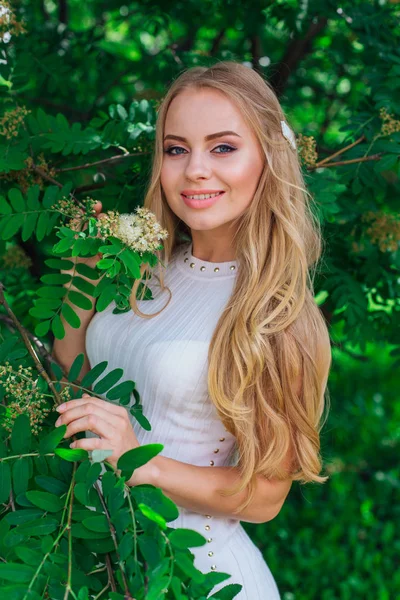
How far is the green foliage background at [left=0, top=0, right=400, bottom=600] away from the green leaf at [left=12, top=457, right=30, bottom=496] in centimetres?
60

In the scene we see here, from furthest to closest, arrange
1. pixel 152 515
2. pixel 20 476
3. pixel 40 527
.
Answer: pixel 20 476
pixel 40 527
pixel 152 515

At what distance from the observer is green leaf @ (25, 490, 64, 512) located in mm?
1336

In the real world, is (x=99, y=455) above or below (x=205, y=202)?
below

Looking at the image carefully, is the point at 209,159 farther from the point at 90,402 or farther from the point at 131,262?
the point at 90,402

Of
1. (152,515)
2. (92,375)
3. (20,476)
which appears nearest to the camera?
(152,515)

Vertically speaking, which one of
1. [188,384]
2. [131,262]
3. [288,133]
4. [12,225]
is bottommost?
[188,384]

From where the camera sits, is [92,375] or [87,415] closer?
[87,415]

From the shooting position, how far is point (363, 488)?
4.50 meters

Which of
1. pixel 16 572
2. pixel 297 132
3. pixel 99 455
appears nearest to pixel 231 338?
pixel 99 455

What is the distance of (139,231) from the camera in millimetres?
1481

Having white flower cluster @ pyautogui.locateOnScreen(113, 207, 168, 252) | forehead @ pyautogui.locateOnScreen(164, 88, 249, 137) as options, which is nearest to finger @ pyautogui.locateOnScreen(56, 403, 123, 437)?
white flower cluster @ pyautogui.locateOnScreen(113, 207, 168, 252)

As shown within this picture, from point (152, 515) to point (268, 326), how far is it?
2.08 ft

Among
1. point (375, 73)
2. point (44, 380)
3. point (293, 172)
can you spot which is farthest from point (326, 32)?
point (44, 380)

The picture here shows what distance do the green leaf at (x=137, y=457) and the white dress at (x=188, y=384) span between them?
1.35ft
